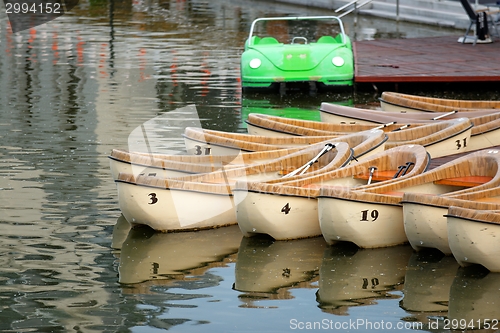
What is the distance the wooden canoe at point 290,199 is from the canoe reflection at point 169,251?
326mm

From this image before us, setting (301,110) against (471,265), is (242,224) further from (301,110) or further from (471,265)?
(301,110)

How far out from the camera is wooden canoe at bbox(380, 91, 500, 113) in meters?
13.8

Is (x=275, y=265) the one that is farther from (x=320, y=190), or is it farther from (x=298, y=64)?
(x=298, y=64)

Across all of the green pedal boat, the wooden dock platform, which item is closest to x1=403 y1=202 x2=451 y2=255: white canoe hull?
the green pedal boat

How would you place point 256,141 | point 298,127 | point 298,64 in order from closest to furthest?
point 256,141
point 298,127
point 298,64

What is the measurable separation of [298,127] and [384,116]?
1.46 m

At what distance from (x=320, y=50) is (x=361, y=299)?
10.4 meters

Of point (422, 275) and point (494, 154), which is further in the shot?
point (494, 154)

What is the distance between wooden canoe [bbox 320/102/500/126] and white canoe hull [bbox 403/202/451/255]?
4283mm

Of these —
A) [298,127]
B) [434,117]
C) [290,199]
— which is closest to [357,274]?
[290,199]

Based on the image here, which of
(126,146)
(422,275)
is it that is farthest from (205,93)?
(422,275)

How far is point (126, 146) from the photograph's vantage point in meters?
13.8

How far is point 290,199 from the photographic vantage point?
887cm

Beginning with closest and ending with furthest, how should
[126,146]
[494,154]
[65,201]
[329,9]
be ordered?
[494,154], [65,201], [126,146], [329,9]
